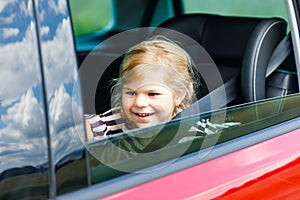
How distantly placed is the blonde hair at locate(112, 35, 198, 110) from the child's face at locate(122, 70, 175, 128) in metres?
0.02

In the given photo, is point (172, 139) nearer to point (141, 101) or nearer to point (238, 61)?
point (141, 101)

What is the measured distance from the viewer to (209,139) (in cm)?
172

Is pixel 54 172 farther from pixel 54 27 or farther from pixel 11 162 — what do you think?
pixel 54 27

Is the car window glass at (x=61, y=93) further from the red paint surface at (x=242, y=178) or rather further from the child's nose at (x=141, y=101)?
the child's nose at (x=141, y=101)

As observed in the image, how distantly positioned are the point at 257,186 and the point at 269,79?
0.80 metres

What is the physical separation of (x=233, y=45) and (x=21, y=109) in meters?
1.54

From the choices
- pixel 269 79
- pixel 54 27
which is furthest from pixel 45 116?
pixel 269 79

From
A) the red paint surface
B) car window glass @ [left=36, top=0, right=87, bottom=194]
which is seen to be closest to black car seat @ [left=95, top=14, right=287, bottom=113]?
the red paint surface

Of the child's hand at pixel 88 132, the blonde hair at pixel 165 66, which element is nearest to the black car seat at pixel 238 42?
the blonde hair at pixel 165 66

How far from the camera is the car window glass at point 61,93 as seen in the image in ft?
4.47

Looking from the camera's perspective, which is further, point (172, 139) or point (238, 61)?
point (238, 61)

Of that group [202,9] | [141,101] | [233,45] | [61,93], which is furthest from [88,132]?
[202,9]

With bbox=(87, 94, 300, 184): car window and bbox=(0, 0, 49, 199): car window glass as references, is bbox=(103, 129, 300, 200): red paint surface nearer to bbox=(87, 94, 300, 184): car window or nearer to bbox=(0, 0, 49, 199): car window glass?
bbox=(87, 94, 300, 184): car window

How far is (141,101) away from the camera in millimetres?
1905
